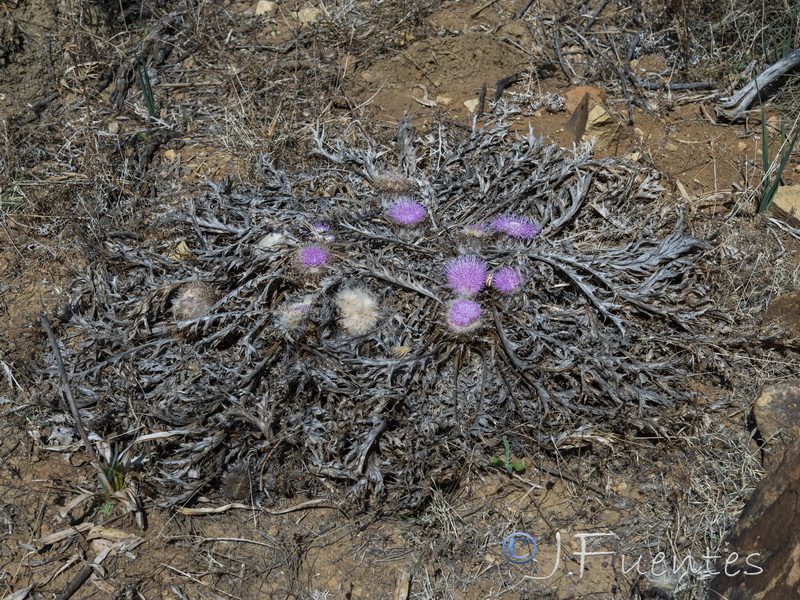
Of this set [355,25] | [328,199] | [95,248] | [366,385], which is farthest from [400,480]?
[355,25]

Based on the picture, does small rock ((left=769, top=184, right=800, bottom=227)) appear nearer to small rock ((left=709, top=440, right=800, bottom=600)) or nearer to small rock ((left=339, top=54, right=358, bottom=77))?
small rock ((left=709, top=440, right=800, bottom=600))

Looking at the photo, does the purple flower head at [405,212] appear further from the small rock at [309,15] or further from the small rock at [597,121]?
the small rock at [309,15]

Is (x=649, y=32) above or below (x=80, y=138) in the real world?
above

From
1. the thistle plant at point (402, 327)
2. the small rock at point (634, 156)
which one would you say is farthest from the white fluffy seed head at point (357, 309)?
the small rock at point (634, 156)

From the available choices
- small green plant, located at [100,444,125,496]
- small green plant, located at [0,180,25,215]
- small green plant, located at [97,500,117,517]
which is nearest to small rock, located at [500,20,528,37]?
small green plant, located at [0,180,25,215]

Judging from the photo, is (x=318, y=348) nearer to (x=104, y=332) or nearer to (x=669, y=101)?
(x=104, y=332)

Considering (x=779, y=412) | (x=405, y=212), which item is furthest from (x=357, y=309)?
(x=779, y=412)
